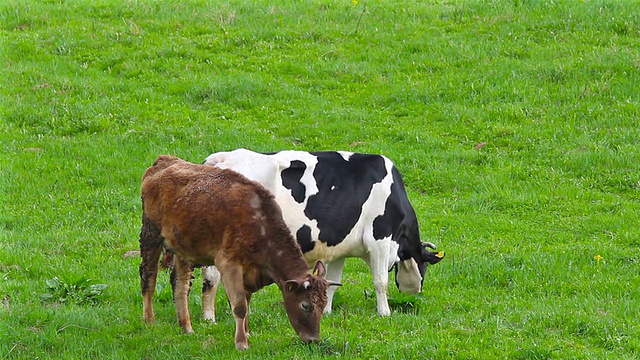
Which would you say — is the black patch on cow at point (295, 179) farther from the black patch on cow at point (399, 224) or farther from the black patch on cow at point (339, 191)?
the black patch on cow at point (399, 224)

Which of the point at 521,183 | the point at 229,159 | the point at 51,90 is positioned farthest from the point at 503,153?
the point at 51,90

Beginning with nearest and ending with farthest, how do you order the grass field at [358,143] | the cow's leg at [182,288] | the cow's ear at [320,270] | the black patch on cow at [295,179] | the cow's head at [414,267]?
the cow's ear at [320,270], the cow's leg at [182,288], the grass field at [358,143], the black patch on cow at [295,179], the cow's head at [414,267]

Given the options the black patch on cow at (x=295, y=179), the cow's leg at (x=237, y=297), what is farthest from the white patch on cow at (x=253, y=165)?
the cow's leg at (x=237, y=297)

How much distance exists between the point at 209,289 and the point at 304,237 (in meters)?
1.26

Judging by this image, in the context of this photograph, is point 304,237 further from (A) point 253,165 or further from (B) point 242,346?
(B) point 242,346

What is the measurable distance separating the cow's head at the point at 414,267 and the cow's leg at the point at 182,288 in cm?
309

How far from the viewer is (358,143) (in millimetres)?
18172

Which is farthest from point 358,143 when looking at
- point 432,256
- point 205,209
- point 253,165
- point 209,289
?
point 205,209

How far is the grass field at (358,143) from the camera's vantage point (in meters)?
9.97

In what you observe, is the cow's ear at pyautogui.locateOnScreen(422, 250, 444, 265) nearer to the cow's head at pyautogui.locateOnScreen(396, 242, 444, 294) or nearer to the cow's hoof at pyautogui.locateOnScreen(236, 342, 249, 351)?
the cow's head at pyautogui.locateOnScreen(396, 242, 444, 294)

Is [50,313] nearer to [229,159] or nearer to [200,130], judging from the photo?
[229,159]

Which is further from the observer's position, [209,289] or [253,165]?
[253,165]

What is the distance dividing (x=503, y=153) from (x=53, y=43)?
37.3ft

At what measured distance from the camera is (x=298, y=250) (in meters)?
9.23
